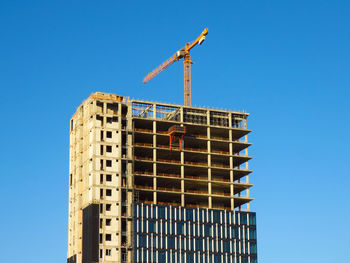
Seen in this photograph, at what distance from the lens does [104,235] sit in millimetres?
194625

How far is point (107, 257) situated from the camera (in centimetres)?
19988

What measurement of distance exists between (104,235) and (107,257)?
8.74 m
